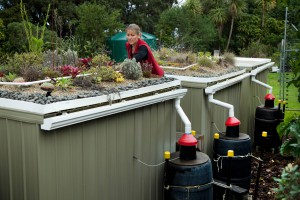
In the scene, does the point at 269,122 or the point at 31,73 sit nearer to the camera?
the point at 31,73

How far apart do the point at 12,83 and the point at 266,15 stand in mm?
34738

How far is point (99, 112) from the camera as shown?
11.7 feet

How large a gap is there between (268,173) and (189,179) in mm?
3656

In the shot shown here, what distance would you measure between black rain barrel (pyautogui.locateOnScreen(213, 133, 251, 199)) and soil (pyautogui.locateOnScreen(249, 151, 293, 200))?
0.41m

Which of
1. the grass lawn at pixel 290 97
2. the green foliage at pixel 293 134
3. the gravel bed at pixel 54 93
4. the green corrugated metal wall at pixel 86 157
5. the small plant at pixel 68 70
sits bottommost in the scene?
the grass lawn at pixel 290 97

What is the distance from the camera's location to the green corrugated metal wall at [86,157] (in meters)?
3.15

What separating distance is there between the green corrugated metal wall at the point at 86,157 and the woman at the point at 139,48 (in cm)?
60

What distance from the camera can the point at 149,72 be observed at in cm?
500

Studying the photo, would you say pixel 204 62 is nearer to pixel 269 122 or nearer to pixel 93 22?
pixel 269 122

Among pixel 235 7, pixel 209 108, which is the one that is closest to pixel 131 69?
pixel 209 108

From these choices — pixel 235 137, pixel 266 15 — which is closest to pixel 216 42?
pixel 266 15

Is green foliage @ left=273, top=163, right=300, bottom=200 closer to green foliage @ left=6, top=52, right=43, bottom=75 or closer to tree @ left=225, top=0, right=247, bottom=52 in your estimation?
green foliage @ left=6, top=52, right=43, bottom=75

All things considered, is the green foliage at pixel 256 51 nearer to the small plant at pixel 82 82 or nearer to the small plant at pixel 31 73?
the small plant at pixel 82 82

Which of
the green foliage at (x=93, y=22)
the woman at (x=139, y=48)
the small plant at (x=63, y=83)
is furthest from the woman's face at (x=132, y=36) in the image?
the green foliage at (x=93, y=22)
